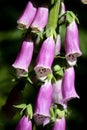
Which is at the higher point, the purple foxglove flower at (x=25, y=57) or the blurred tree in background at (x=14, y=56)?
the purple foxglove flower at (x=25, y=57)

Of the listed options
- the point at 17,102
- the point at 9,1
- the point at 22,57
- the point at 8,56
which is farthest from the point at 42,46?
the point at 9,1

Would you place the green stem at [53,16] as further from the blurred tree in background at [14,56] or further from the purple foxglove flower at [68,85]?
the blurred tree in background at [14,56]

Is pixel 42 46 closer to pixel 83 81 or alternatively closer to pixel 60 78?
pixel 60 78

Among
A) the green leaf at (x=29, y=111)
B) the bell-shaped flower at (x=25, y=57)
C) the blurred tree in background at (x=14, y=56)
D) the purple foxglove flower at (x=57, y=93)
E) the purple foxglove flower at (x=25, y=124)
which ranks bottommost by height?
the blurred tree in background at (x=14, y=56)

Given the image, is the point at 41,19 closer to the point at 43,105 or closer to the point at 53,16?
the point at 53,16

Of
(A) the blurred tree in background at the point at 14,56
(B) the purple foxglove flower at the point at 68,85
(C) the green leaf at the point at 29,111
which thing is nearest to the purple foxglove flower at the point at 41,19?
(B) the purple foxglove flower at the point at 68,85

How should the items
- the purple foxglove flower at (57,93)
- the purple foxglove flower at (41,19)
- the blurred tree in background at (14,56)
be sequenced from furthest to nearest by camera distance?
the blurred tree in background at (14,56), the purple foxglove flower at (57,93), the purple foxglove flower at (41,19)

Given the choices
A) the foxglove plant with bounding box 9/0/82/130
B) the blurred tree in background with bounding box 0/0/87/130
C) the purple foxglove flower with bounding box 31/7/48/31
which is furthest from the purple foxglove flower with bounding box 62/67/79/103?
the blurred tree in background with bounding box 0/0/87/130

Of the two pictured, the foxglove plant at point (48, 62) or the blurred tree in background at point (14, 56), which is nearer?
the foxglove plant at point (48, 62)
